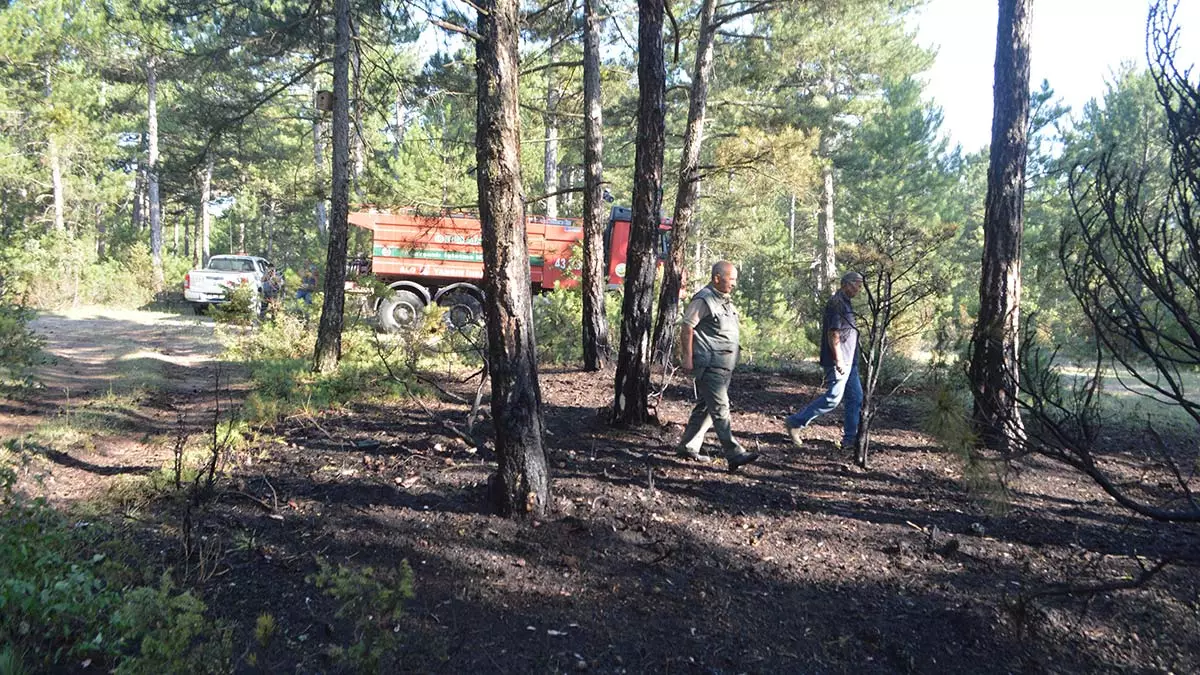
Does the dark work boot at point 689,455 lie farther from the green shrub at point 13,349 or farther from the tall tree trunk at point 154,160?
the tall tree trunk at point 154,160

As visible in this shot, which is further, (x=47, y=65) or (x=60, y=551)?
(x=47, y=65)

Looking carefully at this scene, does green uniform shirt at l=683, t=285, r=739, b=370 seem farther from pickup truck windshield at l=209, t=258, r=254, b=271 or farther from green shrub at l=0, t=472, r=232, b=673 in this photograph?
pickup truck windshield at l=209, t=258, r=254, b=271

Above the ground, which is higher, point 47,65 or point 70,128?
point 47,65

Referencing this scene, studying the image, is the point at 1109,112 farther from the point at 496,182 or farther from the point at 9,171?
the point at 9,171

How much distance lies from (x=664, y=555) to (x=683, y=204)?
5.70 metres

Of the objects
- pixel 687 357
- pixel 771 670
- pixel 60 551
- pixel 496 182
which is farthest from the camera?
pixel 687 357

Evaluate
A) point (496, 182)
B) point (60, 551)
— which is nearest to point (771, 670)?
point (496, 182)

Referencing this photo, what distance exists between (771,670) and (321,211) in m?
24.2

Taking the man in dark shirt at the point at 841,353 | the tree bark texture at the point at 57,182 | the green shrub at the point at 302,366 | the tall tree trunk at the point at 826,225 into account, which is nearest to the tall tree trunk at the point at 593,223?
the green shrub at the point at 302,366

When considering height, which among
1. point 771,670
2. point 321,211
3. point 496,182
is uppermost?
point 321,211

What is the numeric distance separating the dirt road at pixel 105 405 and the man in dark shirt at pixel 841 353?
4917mm

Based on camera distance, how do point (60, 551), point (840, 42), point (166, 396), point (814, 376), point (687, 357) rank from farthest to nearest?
point (840, 42) → point (814, 376) → point (166, 396) → point (687, 357) → point (60, 551)

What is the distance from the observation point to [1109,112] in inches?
1020

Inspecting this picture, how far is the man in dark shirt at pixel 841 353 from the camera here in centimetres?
536
